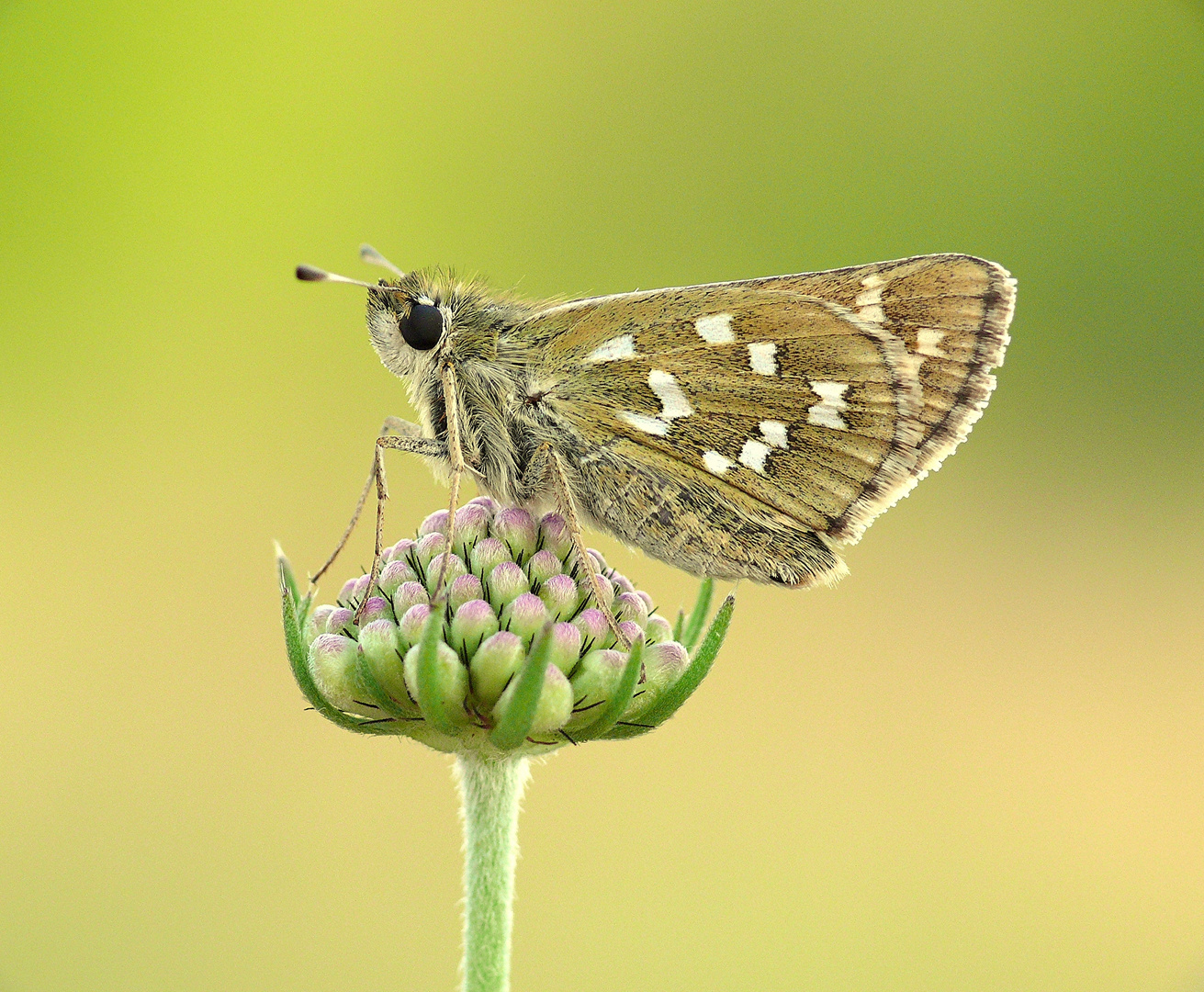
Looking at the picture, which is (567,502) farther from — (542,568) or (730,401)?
(730,401)

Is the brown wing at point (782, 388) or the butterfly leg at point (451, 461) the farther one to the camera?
the brown wing at point (782, 388)

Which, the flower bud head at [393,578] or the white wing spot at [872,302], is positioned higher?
the white wing spot at [872,302]

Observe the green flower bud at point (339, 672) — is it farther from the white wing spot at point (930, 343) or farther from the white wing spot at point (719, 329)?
the white wing spot at point (930, 343)

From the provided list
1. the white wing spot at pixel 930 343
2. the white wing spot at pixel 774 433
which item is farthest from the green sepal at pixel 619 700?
the white wing spot at pixel 930 343

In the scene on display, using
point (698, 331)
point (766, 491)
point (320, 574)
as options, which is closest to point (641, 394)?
point (698, 331)

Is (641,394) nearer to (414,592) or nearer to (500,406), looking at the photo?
(500,406)

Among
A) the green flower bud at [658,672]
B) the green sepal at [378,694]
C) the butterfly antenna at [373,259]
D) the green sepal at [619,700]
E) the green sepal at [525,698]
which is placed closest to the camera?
the green sepal at [525,698]

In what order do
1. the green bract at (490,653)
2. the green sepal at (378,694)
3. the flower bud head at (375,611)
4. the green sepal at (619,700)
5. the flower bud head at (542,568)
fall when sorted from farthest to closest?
the flower bud head at (542,568) < the flower bud head at (375,611) < the green sepal at (378,694) < the green bract at (490,653) < the green sepal at (619,700)
